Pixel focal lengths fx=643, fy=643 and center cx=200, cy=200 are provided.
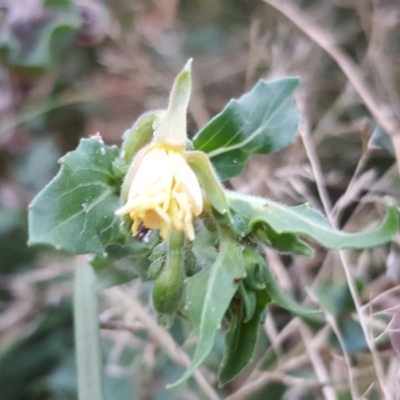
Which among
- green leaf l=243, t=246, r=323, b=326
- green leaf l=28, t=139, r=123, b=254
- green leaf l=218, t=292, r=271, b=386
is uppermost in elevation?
green leaf l=28, t=139, r=123, b=254

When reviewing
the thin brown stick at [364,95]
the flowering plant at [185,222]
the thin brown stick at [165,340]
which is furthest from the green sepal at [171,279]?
the thin brown stick at [364,95]

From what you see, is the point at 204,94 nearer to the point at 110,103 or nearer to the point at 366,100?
the point at 110,103

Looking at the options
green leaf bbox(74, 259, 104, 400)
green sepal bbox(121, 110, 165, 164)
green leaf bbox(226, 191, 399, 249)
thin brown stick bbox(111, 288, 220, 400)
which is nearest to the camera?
green leaf bbox(226, 191, 399, 249)

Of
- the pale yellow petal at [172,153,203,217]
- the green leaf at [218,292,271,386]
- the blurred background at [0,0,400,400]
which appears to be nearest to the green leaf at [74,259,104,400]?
the blurred background at [0,0,400,400]

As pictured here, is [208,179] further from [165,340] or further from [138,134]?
[165,340]

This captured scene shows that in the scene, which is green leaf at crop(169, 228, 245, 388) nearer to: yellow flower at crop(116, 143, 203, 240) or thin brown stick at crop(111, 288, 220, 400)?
yellow flower at crop(116, 143, 203, 240)

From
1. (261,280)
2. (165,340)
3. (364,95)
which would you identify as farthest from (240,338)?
(364,95)

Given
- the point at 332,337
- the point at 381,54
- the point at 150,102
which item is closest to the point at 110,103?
the point at 150,102
